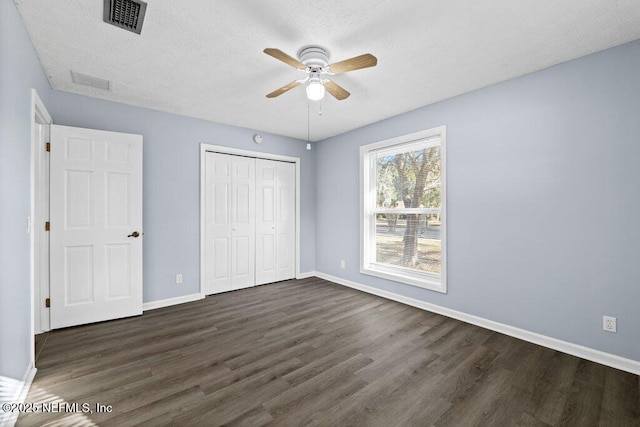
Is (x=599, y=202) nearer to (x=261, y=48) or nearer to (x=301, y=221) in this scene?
(x=261, y=48)

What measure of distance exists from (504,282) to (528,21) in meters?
2.32

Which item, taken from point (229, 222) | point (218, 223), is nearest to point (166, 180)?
point (218, 223)

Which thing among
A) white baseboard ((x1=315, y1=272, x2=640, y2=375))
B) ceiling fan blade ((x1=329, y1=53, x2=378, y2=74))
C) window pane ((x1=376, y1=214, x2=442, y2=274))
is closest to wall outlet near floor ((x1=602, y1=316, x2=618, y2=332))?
white baseboard ((x1=315, y1=272, x2=640, y2=375))

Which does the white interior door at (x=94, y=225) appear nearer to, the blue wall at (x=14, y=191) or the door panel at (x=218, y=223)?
the door panel at (x=218, y=223)

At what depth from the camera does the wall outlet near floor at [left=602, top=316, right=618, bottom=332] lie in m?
2.29

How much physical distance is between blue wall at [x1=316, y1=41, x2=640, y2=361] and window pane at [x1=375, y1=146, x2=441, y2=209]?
298mm

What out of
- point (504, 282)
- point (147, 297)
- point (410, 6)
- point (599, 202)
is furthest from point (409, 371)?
point (147, 297)

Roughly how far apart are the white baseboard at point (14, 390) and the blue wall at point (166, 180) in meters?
1.60

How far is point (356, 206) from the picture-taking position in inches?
180

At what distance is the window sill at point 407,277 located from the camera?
350 cm

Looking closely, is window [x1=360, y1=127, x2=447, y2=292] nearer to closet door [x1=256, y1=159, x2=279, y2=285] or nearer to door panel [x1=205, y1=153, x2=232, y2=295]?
closet door [x1=256, y1=159, x2=279, y2=285]

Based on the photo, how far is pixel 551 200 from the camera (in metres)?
2.62

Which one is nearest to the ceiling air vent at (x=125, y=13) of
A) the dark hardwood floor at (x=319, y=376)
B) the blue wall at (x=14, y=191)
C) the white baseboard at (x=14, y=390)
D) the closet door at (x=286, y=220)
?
the blue wall at (x=14, y=191)

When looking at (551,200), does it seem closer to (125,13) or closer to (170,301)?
(125,13)
